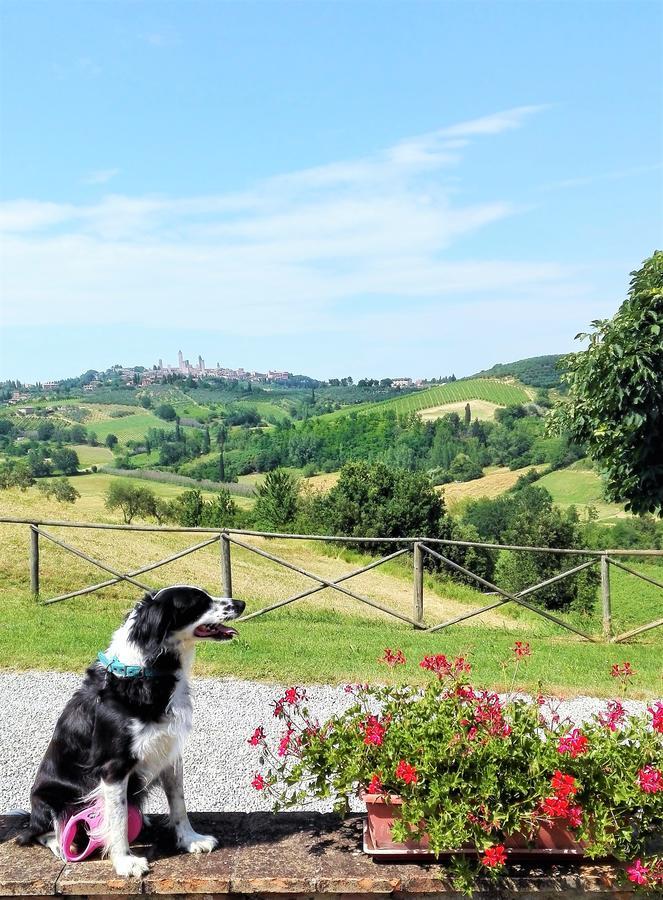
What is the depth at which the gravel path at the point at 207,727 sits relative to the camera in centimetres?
634

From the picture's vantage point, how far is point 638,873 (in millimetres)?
3180

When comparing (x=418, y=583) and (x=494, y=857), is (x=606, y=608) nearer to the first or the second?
(x=418, y=583)

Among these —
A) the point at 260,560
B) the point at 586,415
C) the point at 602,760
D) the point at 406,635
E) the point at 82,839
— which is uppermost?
the point at 586,415

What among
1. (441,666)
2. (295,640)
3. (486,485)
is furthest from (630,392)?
(486,485)

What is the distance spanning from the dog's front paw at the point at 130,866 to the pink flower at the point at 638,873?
1.87 metres

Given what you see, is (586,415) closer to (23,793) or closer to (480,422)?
(23,793)

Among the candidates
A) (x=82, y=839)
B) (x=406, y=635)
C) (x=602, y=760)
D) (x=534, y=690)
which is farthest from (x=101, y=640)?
(x=602, y=760)

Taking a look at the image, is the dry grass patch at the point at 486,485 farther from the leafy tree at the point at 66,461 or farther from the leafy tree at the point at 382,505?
the leafy tree at the point at 66,461

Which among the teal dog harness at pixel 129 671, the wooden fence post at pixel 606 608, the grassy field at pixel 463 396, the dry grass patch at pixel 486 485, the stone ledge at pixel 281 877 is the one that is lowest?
the dry grass patch at pixel 486 485

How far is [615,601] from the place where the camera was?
118 feet

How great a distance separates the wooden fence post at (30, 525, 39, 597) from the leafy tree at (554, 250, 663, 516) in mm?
9740

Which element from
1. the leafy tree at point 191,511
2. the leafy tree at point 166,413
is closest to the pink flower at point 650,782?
the leafy tree at point 191,511

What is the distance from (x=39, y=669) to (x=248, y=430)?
486 feet

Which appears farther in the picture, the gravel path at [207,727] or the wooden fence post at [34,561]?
the wooden fence post at [34,561]
